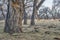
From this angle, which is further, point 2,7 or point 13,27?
point 2,7

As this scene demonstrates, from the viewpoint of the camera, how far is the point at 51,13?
93.9 feet

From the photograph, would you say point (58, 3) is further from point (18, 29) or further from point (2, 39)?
point (2, 39)

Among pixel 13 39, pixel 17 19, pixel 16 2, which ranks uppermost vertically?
pixel 16 2

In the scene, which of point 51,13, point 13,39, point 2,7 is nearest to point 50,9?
point 51,13

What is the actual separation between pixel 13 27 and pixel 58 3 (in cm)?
1960

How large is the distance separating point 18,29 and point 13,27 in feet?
1.27

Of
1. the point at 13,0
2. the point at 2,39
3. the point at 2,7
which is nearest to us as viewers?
the point at 2,39

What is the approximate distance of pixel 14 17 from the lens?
1061 centimetres

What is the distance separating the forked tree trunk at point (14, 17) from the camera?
10594 millimetres

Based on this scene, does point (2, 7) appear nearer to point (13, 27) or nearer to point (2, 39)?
point (13, 27)

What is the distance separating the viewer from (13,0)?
1055 cm

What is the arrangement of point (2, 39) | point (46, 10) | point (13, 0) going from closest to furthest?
point (2, 39), point (13, 0), point (46, 10)

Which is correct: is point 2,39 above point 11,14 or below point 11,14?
below

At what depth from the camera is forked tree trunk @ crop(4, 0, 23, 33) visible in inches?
417
